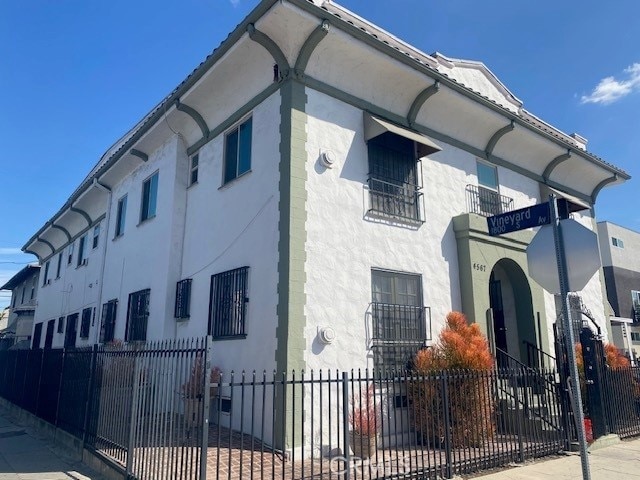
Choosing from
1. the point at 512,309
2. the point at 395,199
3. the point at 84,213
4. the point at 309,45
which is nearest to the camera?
the point at 309,45

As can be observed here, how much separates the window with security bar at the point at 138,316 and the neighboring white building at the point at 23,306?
18777mm

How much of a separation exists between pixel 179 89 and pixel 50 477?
8.40 meters

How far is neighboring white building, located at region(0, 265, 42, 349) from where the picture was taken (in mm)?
30547

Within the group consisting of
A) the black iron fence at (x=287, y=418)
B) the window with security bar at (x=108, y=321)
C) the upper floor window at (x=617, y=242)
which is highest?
the upper floor window at (x=617, y=242)

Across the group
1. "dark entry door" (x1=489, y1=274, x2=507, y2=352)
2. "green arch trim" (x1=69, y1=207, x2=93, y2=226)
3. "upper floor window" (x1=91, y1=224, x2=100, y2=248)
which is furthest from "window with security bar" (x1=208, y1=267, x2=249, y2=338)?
"green arch trim" (x1=69, y1=207, x2=93, y2=226)

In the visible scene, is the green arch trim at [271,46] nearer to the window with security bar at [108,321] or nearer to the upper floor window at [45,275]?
the window with security bar at [108,321]

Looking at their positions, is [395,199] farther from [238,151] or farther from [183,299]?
[183,299]

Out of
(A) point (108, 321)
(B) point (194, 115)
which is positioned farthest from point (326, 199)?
(A) point (108, 321)

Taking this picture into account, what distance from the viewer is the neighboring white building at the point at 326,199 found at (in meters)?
9.22

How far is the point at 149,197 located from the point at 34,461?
26.2 feet

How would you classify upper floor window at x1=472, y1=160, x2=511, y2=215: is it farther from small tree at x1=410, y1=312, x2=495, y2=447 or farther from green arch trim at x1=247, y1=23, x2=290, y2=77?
green arch trim at x1=247, y1=23, x2=290, y2=77

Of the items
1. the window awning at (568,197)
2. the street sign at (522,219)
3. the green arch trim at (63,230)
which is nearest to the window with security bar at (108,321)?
the green arch trim at (63,230)

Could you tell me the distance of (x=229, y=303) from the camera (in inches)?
403

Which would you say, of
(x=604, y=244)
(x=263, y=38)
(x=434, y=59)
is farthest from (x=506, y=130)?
(x=604, y=244)
